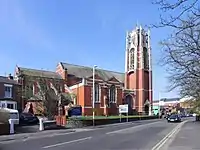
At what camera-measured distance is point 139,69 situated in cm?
10725

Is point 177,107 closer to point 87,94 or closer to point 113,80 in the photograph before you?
point 113,80

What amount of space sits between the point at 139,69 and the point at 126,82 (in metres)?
6.23

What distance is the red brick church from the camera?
88.4m

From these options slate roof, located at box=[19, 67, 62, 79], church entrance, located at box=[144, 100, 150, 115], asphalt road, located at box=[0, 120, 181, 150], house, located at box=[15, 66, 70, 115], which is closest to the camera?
asphalt road, located at box=[0, 120, 181, 150]

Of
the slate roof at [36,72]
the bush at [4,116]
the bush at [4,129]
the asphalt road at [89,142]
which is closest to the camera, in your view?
the asphalt road at [89,142]

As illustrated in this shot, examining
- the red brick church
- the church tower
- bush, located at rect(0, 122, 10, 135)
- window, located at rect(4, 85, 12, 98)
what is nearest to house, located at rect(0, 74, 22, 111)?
window, located at rect(4, 85, 12, 98)

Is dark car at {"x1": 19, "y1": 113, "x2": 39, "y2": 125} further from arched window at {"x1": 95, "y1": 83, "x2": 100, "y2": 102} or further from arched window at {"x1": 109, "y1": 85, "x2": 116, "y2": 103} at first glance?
arched window at {"x1": 109, "y1": 85, "x2": 116, "y2": 103}

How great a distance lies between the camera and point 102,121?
60.8 m

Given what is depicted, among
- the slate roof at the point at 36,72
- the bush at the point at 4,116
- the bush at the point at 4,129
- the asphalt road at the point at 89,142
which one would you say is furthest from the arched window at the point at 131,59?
the asphalt road at the point at 89,142

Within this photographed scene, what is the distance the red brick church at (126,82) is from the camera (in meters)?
88.4

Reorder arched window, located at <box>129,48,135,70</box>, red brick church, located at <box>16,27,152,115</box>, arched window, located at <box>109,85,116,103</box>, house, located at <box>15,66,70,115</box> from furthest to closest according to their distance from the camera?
arched window, located at <box>129,48,135,70</box> → arched window, located at <box>109,85,116,103</box> → red brick church, located at <box>16,27,152,115</box> → house, located at <box>15,66,70,115</box>

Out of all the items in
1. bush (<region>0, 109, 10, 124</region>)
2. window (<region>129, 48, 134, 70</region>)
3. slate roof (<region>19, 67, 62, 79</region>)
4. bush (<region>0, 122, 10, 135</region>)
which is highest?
window (<region>129, 48, 134, 70</region>)

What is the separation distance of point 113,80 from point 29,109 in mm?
34762

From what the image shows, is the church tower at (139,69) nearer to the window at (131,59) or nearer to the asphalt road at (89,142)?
the window at (131,59)
